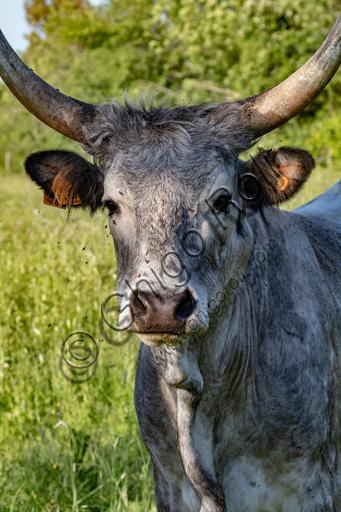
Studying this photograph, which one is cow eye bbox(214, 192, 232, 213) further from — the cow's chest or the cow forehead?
the cow's chest

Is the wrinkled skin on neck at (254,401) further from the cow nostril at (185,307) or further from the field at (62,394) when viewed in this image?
the field at (62,394)

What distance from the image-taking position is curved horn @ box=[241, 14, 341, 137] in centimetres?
268

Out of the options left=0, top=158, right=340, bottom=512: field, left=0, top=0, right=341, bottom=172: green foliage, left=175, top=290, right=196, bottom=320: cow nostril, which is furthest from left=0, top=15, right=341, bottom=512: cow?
left=0, top=0, right=341, bottom=172: green foliage

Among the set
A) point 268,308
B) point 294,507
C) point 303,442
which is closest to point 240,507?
point 294,507

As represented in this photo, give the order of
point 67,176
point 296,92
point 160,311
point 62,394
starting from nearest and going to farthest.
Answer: point 160,311 < point 296,92 < point 67,176 < point 62,394

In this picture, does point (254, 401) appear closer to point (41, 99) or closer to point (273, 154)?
point (273, 154)

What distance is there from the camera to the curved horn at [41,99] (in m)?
2.91

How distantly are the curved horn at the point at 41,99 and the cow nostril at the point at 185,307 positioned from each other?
119cm

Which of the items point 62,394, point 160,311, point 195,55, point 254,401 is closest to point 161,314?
point 160,311

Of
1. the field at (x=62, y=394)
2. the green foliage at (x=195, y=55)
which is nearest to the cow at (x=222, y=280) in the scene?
the field at (x=62, y=394)

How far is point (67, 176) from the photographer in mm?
3270

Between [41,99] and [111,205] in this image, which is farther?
[41,99]

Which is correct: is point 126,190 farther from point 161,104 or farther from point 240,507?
point 240,507

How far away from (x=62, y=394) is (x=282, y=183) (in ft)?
9.58
